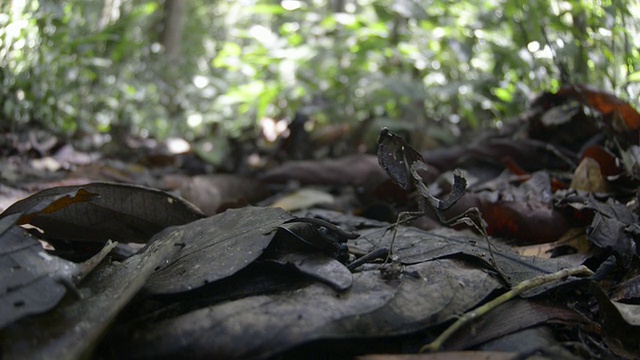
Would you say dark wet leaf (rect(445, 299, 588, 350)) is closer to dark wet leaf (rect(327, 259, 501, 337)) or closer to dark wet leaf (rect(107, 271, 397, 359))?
dark wet leaf (rect(327, 259, 501, 337))

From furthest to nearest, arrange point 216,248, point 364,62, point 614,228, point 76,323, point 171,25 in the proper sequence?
point 171,25
point 364,62
point 614,228
point 216,248
point 76,323

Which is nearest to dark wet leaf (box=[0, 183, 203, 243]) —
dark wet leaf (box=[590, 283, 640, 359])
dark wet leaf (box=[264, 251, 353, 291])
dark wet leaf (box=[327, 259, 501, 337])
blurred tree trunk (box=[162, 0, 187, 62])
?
dark wet leaf (box=[264, 251, 353, 291])

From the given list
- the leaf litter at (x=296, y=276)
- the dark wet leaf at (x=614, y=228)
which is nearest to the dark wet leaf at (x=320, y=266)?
the leaf litter at (x=296, y=276)

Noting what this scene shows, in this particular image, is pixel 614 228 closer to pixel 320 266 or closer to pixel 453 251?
pixel 453 251

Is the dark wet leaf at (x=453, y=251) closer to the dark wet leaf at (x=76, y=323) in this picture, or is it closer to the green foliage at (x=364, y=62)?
the dark wet leaf at (x=76, y=323)

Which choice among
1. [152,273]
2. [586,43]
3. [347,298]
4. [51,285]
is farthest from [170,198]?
[586,43]

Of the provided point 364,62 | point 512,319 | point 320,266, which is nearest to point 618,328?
point 512,319

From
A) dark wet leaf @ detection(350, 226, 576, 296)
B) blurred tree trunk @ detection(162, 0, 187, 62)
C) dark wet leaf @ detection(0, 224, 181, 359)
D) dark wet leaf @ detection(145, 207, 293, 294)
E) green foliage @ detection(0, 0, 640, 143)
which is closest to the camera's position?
dark wet leaf @ detection(0, 224, 181, 359)
